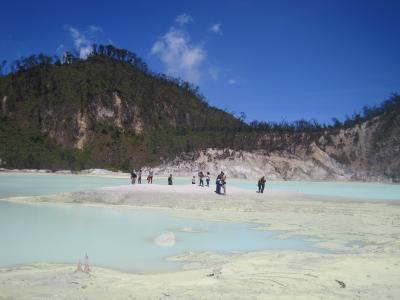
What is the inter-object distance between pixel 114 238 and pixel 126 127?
305ft

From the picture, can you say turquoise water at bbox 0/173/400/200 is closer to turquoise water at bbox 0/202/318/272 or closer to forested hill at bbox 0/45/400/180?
turquoise water at bbox 0/202/318/272

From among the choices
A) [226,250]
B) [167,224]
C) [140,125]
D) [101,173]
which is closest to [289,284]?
[226,250]

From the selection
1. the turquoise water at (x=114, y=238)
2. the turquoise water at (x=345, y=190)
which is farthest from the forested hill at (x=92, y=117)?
the turquoise water at (x=114, y=238)

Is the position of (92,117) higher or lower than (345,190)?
higher

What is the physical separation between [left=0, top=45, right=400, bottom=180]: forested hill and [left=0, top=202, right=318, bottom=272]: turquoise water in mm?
62712

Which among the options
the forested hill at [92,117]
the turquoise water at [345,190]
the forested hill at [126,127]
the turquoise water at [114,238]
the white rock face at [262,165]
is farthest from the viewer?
the forested hill at [92,117]

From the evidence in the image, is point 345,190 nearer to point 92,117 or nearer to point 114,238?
point 114,238

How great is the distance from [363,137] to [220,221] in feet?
245

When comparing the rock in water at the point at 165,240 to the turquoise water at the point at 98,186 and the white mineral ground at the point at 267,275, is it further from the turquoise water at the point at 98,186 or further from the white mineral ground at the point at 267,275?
the turquoise water at the point at 98,186

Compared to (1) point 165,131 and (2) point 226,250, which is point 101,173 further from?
(2) point 226,250

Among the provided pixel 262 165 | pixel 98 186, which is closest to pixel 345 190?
pixel 98 186

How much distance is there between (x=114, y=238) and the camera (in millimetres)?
15125

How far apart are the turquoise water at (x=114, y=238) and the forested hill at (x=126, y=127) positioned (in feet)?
206

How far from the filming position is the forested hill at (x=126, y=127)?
3381 inches
